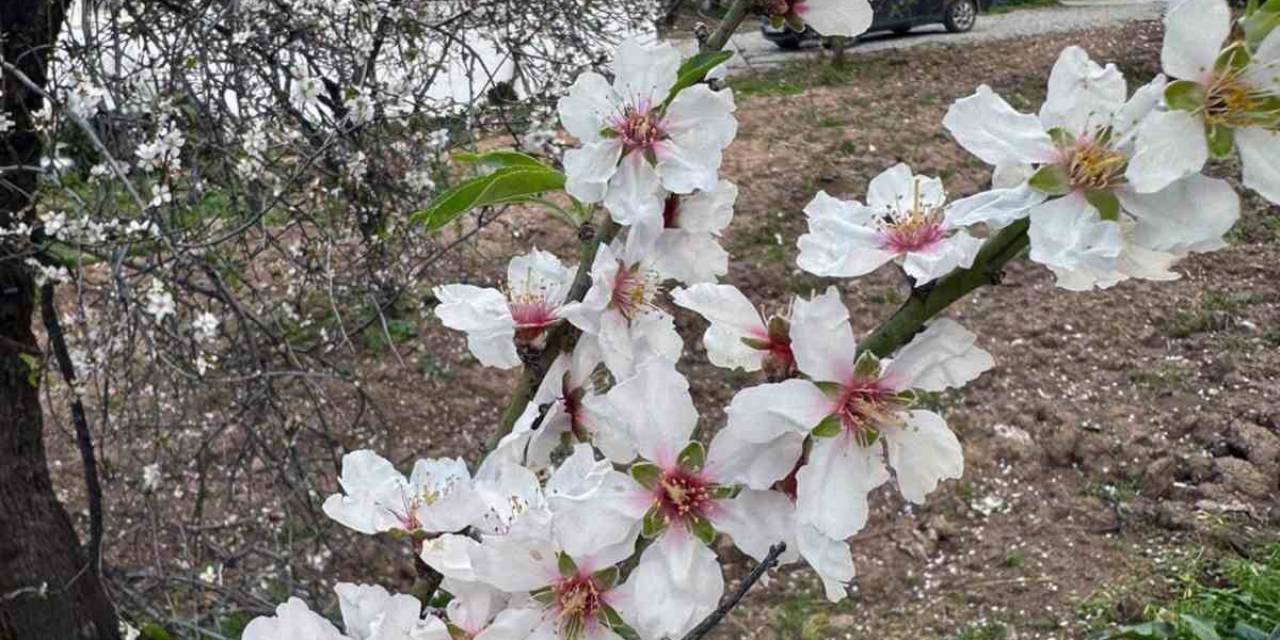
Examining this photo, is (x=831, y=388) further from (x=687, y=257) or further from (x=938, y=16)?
(x=938, y=16)

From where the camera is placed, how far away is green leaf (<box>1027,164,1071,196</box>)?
1.75 ft

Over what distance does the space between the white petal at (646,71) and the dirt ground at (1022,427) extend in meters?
2.21

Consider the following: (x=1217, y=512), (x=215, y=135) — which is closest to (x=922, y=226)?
(x=215, y=135)

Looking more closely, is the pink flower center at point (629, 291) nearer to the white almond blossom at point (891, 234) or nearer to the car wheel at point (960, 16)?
the white almond blossom at point (891, 234)

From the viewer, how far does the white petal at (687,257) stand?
0.70 meters

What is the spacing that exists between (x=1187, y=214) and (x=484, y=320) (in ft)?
1.36

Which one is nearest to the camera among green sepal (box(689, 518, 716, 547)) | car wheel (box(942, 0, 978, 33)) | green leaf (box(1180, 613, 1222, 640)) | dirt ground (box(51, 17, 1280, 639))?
green sepal (box(689, 518, 716, 547))

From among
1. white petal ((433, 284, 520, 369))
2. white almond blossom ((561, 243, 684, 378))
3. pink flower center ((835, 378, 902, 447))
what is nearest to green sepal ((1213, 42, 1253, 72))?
pink flower center ((835, 378, 902, 447))

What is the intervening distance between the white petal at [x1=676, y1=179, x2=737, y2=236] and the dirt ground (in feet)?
7.09

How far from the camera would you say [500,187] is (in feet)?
2.24

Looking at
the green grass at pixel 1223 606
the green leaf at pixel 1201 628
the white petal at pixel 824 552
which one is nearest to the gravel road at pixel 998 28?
the green grass at pixel 1223 606

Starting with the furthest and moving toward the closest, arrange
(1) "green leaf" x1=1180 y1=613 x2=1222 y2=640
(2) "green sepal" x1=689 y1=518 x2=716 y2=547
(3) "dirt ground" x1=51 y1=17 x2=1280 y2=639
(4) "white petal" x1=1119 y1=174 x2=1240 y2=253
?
(3) "dirt ground" x1=51 y1=17 x2=1280 y2=639
(1) "green leaf" x1=1180 y1=613 x2=1222 y2=640
(2) "green sepal" x1=689 y1=518 x2=716 y2=547
(4) "white petal" x1=1119 y1=174 x2=1240 y2=253

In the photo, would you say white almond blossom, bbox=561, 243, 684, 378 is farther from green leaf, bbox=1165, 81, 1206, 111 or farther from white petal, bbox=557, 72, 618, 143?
green leaf, bbox=1165, 81, 1206, 111

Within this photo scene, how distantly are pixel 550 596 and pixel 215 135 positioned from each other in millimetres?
1803
